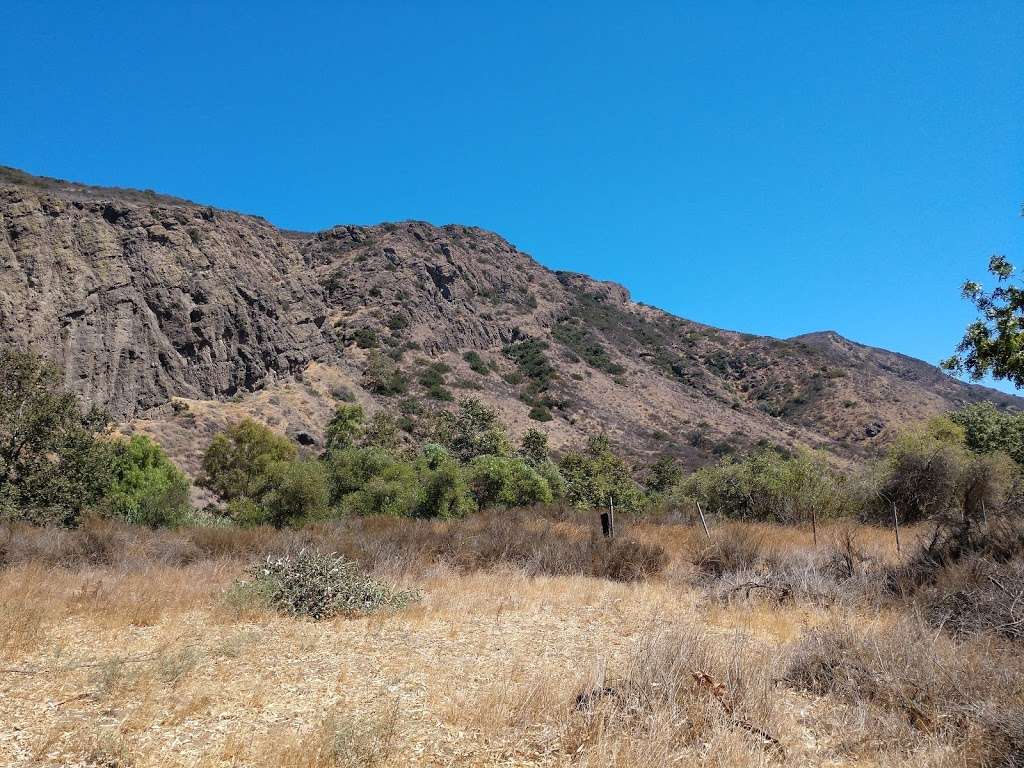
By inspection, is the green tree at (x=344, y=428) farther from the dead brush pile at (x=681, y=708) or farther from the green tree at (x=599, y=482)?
the dead brush pile at (x=681, y=708)

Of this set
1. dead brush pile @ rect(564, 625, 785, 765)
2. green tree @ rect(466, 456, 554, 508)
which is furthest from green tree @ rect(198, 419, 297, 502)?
dead brush pile @ rect(564, 625, 785, 765)

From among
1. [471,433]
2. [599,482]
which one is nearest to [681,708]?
[599,482]


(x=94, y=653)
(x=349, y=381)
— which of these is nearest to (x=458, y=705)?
(x=94, y=653)

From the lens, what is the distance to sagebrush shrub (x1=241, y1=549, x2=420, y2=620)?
26.7 ft

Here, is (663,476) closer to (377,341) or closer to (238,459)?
(238,459)

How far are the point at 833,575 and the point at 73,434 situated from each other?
794 inches

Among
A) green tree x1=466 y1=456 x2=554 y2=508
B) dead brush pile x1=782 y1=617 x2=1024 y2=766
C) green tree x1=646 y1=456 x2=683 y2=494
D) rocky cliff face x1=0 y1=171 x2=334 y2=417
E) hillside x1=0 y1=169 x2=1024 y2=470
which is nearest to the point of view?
dead brush pile x1=782 y1=617 x2=1024 y2=766

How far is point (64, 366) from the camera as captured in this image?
112 ft

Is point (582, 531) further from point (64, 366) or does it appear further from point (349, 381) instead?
point (349, 381)

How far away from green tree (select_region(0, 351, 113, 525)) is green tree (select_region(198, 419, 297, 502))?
13909mm

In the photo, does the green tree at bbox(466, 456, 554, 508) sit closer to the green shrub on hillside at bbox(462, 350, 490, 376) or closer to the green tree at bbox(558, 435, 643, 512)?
the green tree at bbox(558, 435, 643, 512)

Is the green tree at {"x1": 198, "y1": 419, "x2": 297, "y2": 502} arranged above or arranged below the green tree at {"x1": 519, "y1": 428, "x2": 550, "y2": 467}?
below

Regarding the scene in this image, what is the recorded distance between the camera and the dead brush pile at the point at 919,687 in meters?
3.73

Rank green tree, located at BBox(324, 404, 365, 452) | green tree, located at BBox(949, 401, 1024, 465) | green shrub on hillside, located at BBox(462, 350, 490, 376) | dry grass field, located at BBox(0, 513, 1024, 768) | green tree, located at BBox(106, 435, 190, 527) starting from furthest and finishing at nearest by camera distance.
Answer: green shrub on hillside, located at BBox(462, 350, 490, 376), green tree, located at BBox(324, 404, 365, 452), green tree, located at BBox(949, 401, 1024, 465), green tree, located at BBox(106, 435, 190, 527), dry grass field, located at BBox(0, 513, 1024, 768)
